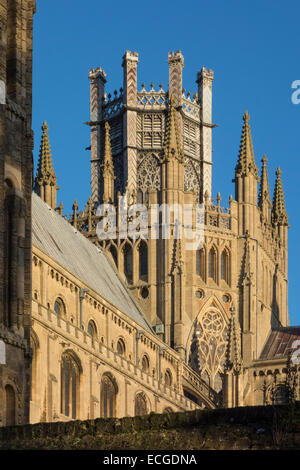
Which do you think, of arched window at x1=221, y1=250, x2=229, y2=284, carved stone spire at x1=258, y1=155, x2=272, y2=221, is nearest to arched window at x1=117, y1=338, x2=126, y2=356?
arched window at x1=221, y1=250, x2=229, y2=284

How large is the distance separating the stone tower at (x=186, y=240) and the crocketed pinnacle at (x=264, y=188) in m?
0.08

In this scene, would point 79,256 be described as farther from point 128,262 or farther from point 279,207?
point 279,207

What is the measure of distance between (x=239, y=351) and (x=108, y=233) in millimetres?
13589

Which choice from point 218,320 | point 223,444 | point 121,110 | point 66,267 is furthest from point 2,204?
point 121,110

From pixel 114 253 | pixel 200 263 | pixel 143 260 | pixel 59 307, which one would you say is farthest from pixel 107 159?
pixel 59 307

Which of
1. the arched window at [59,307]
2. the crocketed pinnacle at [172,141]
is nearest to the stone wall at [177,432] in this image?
the arched window at [59,307]

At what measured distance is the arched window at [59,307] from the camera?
7719 cm

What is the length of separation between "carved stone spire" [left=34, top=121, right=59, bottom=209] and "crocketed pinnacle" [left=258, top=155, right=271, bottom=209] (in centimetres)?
1839

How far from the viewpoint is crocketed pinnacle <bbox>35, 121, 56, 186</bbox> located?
105125mm

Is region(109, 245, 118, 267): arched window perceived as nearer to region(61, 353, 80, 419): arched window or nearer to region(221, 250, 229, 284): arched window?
region(221, 250, 229, 284): arched window

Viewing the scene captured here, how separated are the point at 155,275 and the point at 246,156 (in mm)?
15167
